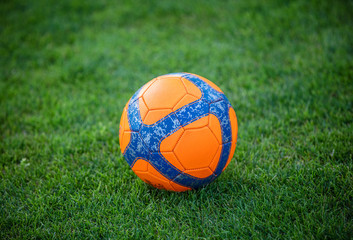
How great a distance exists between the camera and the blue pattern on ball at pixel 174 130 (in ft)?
7.11

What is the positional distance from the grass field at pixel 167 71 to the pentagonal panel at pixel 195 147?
1.32 ft

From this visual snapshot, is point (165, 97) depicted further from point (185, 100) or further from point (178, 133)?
point (178, 133)

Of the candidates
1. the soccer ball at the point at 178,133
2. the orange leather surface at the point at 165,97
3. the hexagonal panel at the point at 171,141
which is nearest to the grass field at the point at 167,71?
the soccer ball at the point at 178,133

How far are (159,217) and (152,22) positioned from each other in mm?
4742

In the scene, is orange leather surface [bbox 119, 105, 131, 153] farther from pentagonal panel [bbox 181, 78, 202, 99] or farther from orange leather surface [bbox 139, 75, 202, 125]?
pentagonal panel [bbox 181, 78, 202, 99]

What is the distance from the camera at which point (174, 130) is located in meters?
2.15

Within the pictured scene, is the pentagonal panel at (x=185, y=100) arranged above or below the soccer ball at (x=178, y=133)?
above

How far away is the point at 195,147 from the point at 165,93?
494 mm

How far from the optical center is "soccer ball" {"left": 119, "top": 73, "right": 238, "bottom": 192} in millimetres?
2156

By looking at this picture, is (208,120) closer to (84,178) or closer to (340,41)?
(84,178)

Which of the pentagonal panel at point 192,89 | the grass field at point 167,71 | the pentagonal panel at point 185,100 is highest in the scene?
the pentagonal panel at point 192,89

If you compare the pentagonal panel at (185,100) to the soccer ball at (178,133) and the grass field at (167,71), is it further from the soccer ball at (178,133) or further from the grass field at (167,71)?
the grass field at (167,71)

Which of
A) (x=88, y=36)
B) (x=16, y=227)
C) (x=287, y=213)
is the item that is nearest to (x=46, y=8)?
(x=88, y=36)

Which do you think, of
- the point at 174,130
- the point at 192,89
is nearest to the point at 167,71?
the point at 192,89
